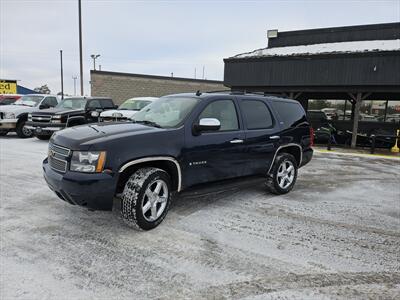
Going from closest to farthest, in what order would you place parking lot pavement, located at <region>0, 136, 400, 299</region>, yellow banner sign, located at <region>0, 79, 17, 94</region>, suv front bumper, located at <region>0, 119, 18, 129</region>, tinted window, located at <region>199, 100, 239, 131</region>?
parking lot pavement, located at <region>0, 136, 400, 299</region>
tinted window, located at <region>199, 100, 239, 131</region>
suv front bumper, located at <region>0, 119, 18, 129</region>
yellow banner sign, located at <region>0, 79, 17, 94</region>

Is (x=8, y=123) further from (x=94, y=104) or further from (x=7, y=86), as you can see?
(x=7, y=86)

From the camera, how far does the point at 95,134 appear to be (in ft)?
13.3

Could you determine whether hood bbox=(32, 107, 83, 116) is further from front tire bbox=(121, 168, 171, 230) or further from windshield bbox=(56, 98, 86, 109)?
front tire bbox=(121, 168, 171, 230)

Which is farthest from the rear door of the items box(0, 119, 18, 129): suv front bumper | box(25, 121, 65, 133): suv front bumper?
box(0, 119, 18, 129): suv front bumper

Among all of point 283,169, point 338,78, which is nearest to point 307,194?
point 283,169

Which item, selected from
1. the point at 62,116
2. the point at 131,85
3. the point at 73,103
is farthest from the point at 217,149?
the point at 131,85

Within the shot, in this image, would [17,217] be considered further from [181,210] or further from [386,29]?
[386,29]

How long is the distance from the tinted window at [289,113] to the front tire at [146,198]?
9.20 ft

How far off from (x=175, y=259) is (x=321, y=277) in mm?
1505

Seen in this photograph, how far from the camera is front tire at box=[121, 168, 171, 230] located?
156 inches

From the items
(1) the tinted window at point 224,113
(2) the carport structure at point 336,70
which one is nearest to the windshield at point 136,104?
(2) the carport structure at point 336,70

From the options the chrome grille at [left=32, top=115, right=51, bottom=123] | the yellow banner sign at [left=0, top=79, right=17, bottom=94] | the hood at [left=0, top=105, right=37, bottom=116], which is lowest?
the chrome grille at [left=32, top=115, right=51, bottom=123]

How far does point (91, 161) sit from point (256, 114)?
2971 mm

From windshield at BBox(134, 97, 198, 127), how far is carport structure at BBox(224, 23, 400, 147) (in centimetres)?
1126
